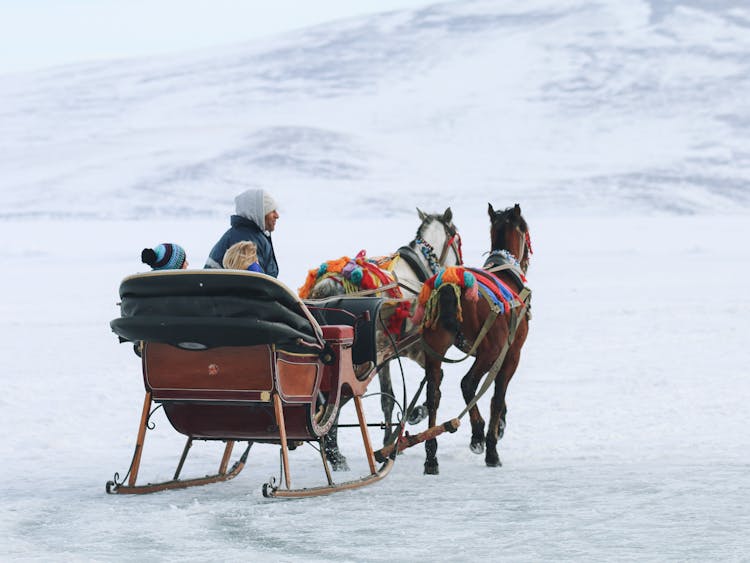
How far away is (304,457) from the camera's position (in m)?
7.76

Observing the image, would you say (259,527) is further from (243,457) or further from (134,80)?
(134,80)

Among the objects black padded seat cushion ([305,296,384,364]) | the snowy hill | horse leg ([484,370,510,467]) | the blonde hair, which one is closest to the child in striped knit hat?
the blonde hair

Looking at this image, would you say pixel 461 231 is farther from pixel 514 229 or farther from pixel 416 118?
pixel 416 118

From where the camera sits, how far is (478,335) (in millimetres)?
7156

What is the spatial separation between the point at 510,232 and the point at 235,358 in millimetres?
2524

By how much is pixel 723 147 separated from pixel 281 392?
2890 inches

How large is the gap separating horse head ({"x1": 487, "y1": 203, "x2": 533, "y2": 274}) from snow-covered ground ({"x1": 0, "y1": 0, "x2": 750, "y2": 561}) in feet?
4.09

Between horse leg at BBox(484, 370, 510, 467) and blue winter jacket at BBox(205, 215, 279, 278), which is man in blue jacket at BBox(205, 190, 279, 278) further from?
horse leg at BBox(484, 370, 510, 467)

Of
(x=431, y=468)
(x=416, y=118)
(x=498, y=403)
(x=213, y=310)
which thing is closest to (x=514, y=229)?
(x=498, y=403)

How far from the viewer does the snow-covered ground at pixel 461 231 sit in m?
5.67

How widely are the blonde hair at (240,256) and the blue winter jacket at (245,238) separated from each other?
285mm

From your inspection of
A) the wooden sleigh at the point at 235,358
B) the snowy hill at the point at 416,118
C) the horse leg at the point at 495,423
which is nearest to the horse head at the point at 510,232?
the horse leg at the point at 495,423

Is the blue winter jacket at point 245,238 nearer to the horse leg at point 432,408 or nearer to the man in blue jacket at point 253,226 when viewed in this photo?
the man in blue jacket at point 253,226

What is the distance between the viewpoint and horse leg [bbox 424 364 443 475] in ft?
22.7
